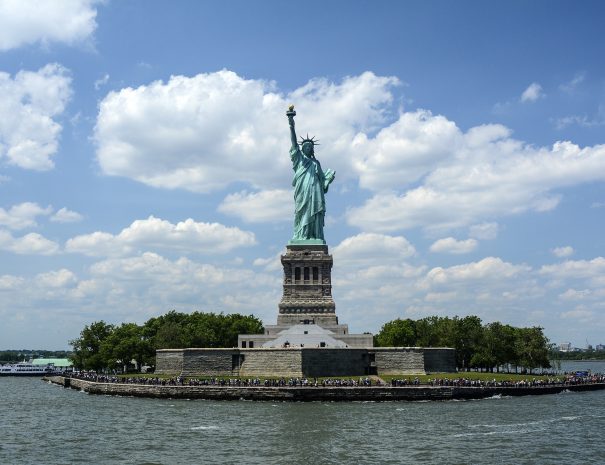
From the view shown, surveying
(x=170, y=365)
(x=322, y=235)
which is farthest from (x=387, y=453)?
(x=322, y=235)

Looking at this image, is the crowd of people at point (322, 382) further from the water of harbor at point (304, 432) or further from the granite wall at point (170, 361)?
the water of harbor at point (304, 432)

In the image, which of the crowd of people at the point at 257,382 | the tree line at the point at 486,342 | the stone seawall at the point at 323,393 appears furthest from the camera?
the tree line at the point at 486,342

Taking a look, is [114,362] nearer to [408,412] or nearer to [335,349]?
[335,349]

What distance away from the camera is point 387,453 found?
34.2 metres

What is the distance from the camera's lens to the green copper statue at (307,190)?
8406 centimetres

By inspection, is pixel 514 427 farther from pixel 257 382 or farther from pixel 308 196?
pixel 308 196

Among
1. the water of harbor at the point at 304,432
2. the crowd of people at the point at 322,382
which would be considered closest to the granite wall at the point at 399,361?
the crowd of people at the point at 322,382

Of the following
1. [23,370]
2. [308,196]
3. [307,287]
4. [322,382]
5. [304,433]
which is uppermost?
[308,196]

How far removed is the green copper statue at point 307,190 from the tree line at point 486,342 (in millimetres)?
16811

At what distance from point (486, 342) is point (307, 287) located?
846 inches

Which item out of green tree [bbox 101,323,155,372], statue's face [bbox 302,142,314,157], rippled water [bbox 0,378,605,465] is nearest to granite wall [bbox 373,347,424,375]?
rippled water [bbox 0,378,605,465]

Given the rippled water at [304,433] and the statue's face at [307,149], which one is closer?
the rippled water at [304,433]

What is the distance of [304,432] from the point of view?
3972cm

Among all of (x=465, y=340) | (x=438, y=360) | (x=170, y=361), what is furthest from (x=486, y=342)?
(x=170, y=361)
